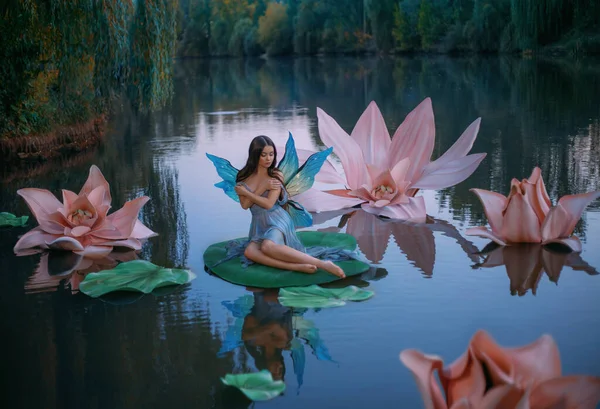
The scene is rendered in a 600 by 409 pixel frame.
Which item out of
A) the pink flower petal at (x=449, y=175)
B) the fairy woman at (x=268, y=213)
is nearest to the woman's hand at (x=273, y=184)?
the fairy woman at (x=268, y=213)

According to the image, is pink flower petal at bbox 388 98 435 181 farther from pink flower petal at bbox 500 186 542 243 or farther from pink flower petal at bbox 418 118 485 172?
pink flower petal at bbox 500 186 542 243

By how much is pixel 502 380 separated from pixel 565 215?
8.98 feet

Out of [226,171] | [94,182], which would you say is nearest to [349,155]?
[226,171]

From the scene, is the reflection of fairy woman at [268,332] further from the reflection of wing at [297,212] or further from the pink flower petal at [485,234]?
the pink flower petal at [485,234]

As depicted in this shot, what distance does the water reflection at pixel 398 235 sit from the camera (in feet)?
15.6

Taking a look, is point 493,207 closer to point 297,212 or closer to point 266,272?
point 297,212

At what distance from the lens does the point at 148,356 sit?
3.38 m

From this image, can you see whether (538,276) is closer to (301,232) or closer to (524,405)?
(301,232)

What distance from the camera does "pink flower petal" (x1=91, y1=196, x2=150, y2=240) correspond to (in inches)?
195

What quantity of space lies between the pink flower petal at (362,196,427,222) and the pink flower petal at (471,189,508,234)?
709 mm

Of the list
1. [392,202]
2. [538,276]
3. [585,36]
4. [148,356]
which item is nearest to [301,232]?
[392,202]

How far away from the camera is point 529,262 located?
453 cm

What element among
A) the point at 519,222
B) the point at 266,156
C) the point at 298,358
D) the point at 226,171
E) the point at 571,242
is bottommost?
the point at 298,358

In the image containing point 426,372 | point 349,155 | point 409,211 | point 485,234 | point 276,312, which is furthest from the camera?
point 349,155
